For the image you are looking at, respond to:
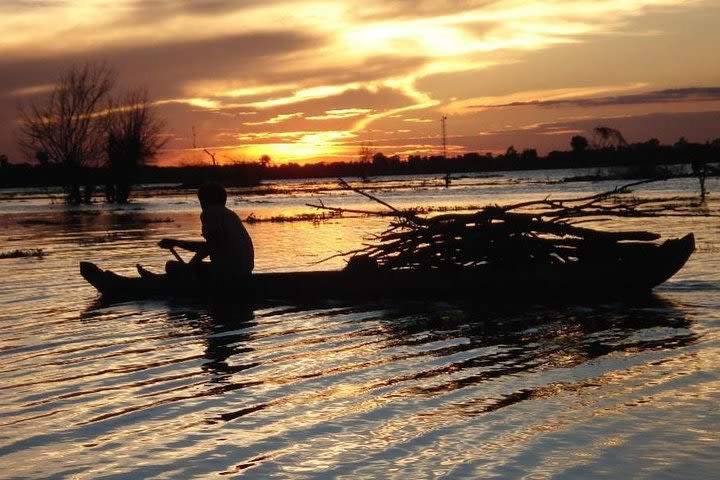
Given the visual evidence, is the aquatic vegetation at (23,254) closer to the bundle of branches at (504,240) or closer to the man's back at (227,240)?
the man's back at (227,240)

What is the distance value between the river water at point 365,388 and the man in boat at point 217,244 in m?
0.66

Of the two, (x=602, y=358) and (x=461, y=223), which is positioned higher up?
(x=461, y=223)

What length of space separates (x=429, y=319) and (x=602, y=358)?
3.03 m

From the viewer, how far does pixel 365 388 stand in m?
7.20

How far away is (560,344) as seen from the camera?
8.91m

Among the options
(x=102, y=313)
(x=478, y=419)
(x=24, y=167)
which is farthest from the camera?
(x=24, y=167)

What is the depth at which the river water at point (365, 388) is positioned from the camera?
5383mm

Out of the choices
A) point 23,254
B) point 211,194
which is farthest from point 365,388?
point 23,254

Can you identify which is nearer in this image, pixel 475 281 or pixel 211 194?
pixel 211 194

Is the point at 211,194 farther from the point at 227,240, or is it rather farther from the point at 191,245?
the point at 191,245

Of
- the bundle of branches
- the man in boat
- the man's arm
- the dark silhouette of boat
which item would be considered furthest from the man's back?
the bundle of branches

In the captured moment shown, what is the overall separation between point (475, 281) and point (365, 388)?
5.58 meters

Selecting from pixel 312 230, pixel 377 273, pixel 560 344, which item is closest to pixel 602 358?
pixel 560 344

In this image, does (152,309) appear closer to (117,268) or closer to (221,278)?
(221,278)
